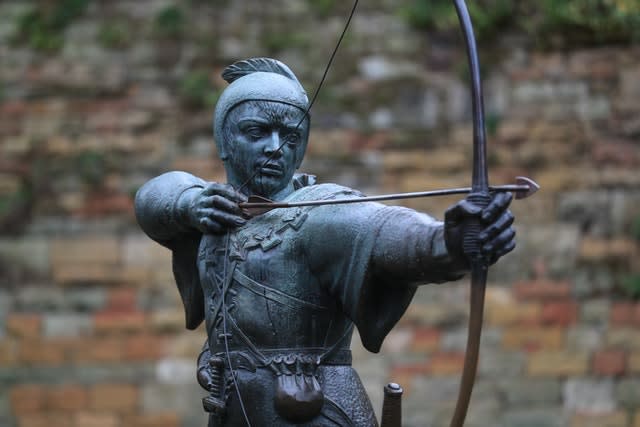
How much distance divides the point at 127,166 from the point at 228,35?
132cm

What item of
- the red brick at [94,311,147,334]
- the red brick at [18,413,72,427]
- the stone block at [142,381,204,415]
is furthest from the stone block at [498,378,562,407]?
the red brick at [18,413,72,427]

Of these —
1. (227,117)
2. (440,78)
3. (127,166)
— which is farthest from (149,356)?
(227,117)

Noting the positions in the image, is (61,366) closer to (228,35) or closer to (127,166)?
(127,166)

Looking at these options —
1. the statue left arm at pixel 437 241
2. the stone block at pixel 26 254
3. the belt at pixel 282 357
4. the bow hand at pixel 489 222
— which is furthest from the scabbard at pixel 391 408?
the stone block at pixel 26 254

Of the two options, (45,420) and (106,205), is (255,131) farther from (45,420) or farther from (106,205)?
(45,420)

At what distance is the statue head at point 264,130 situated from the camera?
4277 mm

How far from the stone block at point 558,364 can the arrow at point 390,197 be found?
6463 mm

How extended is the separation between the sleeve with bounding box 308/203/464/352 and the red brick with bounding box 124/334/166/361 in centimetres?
659

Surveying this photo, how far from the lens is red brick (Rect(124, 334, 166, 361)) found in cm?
1057

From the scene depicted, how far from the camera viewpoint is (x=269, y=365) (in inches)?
162

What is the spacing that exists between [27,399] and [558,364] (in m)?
4.02

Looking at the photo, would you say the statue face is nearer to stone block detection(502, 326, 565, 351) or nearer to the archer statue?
the archer statue

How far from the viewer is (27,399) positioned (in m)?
10.6

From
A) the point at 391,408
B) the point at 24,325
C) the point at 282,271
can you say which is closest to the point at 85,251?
the point at 24,325
